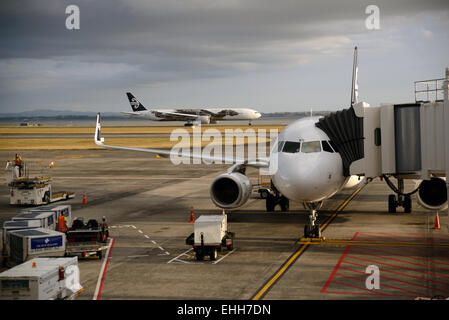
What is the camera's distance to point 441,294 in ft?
47.8

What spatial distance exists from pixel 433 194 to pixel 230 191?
9.32m

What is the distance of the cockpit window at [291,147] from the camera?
21141 mm

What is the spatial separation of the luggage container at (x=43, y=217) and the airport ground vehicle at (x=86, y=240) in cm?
158

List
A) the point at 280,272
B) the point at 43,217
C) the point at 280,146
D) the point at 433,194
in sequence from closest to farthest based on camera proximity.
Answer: the point at 280,272
the point at 280,146
the point at 43,217
the point at 433,194

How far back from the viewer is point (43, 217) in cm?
2209

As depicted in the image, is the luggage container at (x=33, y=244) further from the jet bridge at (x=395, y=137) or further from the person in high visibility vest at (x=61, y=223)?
the jet bridge at (x=395, y=137)

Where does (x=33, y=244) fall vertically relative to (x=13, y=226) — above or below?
below

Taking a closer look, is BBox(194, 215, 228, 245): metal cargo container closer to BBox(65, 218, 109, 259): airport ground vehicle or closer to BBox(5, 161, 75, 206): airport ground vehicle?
BBox(65, 218, 109, 259): airport ground vehicle

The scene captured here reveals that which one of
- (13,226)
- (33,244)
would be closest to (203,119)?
(13,226)

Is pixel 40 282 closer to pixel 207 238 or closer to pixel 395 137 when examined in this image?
pixel 207 238

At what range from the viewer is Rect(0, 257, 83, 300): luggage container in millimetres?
13695
